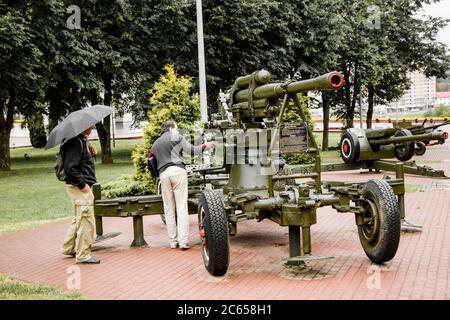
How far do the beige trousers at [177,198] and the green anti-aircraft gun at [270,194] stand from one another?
1.14 ft

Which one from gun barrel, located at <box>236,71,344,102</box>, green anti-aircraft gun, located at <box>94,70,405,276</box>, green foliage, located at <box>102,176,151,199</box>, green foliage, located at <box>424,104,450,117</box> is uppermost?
green foliage, located at <box>424,104,450,117</box>

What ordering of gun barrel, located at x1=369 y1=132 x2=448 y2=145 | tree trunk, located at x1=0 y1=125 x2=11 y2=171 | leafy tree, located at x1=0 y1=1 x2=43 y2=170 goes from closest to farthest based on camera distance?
1. gun barrel, located at x1=369 y1=132 x2=448 y2=145
2. leafy tree, located at x1=0 y1=1 x2=43 y2=170
3. tree trunk, located at x1=0 y1=125 x2=11 y2=171

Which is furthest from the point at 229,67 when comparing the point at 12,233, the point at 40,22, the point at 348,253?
the point at 348,253

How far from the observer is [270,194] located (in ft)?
26.1

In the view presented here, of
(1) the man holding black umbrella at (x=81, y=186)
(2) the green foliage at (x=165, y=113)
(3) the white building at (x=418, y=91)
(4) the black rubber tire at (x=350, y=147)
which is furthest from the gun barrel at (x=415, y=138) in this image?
(3) the white building at (x=418, y=91)

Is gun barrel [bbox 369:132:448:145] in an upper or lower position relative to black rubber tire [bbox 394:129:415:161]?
upper

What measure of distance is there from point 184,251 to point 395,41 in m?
28.5

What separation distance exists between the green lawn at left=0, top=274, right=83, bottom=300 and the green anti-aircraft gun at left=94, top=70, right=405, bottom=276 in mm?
1692

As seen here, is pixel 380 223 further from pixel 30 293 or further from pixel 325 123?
pixel 325 123

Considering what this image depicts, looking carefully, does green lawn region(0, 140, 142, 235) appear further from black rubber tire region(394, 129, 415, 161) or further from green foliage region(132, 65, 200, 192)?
black rubber tire region(394, 129, 415, 161)

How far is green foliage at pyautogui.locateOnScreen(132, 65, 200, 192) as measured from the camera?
14469 mm

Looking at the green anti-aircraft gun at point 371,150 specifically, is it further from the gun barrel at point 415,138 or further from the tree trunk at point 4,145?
the tree trunk at point 4,145

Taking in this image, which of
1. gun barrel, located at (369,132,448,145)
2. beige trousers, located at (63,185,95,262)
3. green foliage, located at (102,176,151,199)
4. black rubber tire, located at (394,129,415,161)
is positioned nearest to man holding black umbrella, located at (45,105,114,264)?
beige trousers, located at (63,185,95,262)

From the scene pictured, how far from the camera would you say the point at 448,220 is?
35.4 feet
